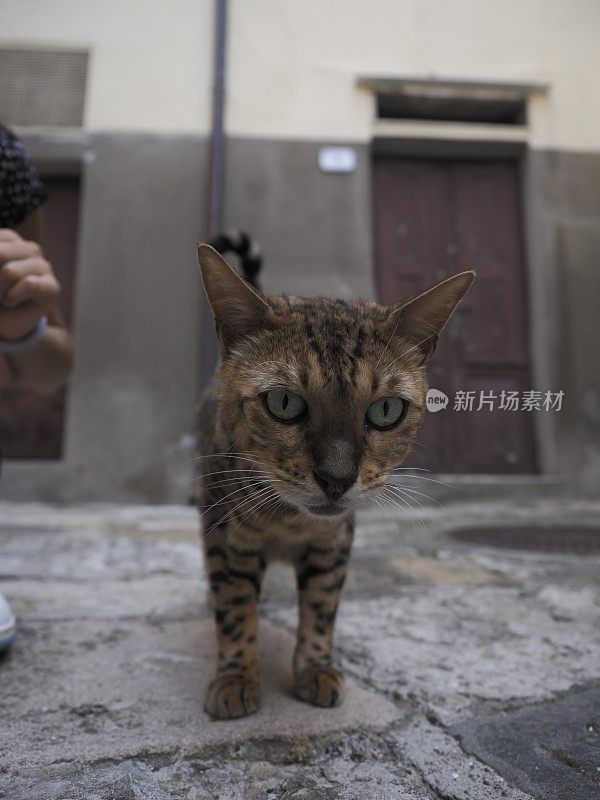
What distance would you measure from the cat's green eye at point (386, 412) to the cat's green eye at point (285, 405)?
140 millimetres

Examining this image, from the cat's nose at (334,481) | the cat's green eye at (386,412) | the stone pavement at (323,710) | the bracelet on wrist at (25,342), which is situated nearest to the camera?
the stone pavement at (323,710)

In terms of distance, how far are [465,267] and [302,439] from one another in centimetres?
485

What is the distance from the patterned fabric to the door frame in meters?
4.05

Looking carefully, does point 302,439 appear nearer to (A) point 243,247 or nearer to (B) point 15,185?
(A) point 243,247

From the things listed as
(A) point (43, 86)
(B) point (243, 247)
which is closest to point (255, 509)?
(B) point (243, 247)

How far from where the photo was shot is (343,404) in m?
1.13

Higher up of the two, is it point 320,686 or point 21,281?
point 21,281

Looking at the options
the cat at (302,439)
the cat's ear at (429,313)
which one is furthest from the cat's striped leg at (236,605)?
the cat's ear at (429,313)

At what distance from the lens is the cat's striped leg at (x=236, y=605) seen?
128 centimetres

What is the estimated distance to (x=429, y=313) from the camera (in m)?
1.27

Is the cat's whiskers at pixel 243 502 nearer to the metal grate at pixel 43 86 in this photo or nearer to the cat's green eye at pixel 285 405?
the cat's green eye at pixel 285 405

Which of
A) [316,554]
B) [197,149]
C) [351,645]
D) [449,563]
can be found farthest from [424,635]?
[197,149]

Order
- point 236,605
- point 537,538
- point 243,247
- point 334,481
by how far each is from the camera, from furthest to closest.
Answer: point 537,538 < point 243,247 < point 236,605 < point 334,481

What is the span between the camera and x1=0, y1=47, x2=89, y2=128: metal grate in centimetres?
529
